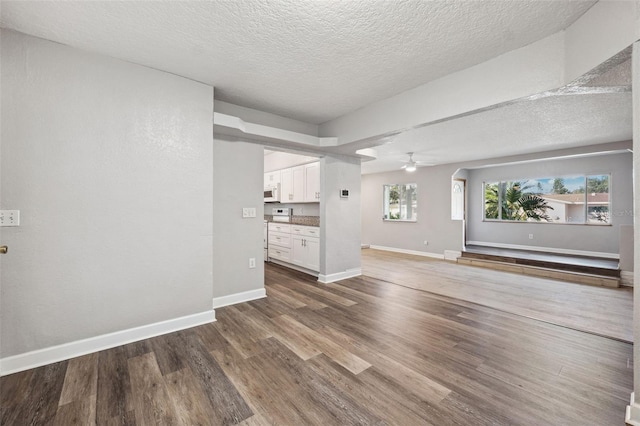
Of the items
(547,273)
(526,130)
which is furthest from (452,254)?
(526,130)

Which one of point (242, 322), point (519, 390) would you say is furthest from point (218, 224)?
point (519, 390)

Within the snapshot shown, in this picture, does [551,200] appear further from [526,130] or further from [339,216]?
[339,216]

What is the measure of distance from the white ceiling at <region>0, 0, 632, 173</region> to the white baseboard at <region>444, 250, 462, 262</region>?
4.08 meters

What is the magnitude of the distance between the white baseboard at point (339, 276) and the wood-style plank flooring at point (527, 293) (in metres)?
0.30

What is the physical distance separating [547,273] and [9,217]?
773 cm

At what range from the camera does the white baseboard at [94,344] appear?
206 cm

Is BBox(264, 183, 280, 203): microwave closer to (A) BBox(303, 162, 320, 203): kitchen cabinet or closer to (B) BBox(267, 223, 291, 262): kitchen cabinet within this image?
(B) BBox(267, 223, 291, 262): kitchen cabinet

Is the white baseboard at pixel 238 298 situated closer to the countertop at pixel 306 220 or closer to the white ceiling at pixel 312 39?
the countertop at pixel 306 220

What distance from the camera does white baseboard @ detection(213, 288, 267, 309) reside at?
341 cm

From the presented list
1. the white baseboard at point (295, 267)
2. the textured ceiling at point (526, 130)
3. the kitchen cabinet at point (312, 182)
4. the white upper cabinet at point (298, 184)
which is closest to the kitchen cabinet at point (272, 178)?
the white upper cabinet at point (298, 184)

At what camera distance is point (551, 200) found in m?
6.95

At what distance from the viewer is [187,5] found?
1.81 meters

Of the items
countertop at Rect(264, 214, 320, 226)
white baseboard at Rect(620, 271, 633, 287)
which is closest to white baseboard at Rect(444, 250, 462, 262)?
white baseboard at Rect(620, 271, 633, 287)

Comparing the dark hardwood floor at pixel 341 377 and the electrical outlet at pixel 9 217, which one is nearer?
the dark hardwood floor at pixel 341 377
